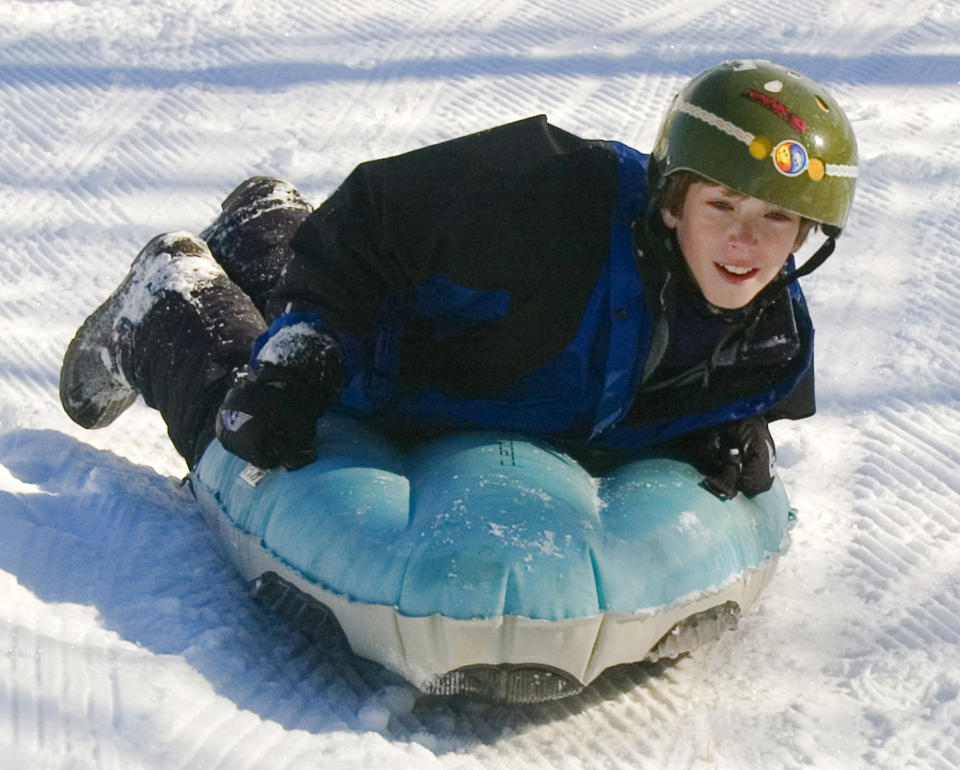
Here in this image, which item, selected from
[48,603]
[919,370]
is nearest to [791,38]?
[919,370]

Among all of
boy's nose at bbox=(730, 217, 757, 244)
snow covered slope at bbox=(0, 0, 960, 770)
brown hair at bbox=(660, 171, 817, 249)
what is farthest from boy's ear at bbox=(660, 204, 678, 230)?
snow covered slope at bbox=(0, 0, 960, 770)

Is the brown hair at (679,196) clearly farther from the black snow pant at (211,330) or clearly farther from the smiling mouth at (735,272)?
the black snow pant at (211,330)

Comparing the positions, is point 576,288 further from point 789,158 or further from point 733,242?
point 789,158

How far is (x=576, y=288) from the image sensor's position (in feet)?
7.34

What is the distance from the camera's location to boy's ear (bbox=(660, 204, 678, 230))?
230 cm

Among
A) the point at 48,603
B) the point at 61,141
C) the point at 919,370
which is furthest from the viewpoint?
the point at 61,141

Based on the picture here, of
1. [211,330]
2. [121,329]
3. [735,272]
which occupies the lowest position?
[121,329]

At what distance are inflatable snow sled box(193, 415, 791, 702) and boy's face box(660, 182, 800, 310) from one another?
34cm

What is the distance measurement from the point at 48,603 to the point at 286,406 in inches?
19.3

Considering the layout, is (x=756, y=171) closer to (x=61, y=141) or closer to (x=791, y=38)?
(x=61, y=141)

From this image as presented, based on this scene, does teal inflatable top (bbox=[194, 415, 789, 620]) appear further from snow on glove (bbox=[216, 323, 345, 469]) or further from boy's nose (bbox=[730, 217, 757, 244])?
boy's nose (bbox=[730, 217, 757, 244])

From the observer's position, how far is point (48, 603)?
213cm

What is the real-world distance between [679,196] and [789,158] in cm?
21

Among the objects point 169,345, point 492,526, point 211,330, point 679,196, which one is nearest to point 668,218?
point 679,196
